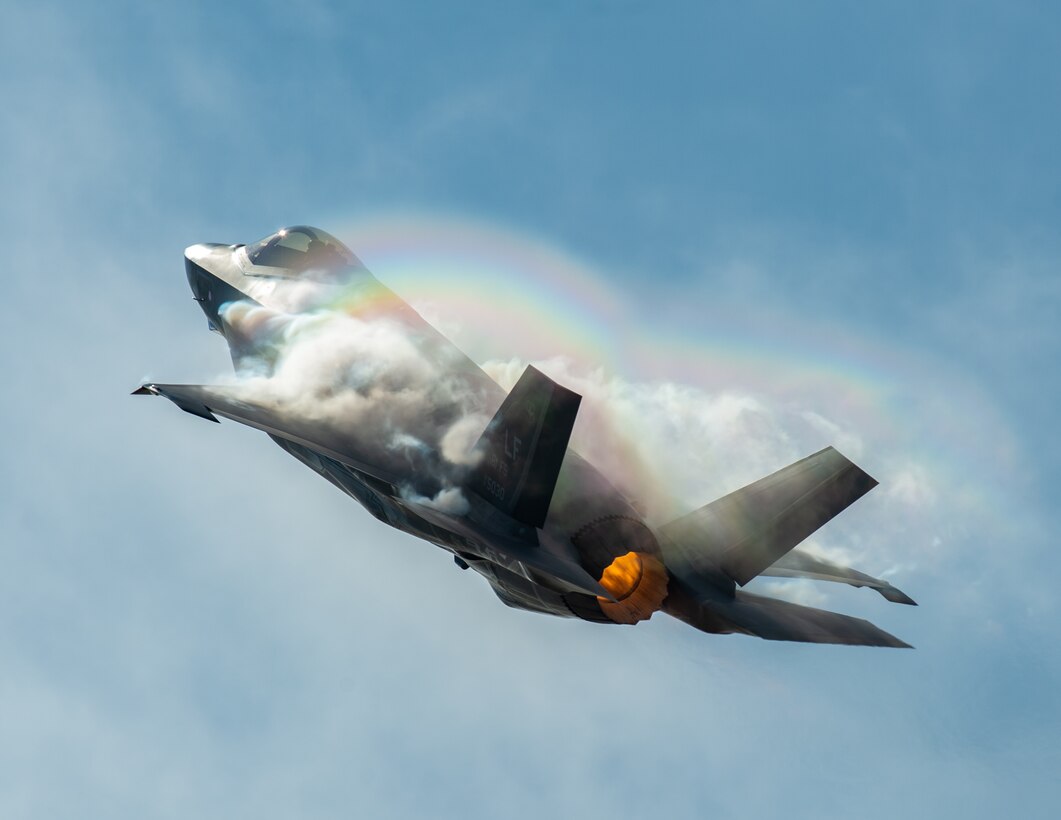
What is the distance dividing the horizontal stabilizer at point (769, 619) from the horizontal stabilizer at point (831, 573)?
3138 mm

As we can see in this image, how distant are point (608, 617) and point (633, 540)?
1309mm

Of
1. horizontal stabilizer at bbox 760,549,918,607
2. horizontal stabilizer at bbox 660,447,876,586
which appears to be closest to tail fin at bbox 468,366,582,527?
horizontal stabilizer at bbox 660,447,876,586

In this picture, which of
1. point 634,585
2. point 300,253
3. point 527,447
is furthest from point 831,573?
point 300,253

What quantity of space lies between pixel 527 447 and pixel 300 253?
10.3 meters

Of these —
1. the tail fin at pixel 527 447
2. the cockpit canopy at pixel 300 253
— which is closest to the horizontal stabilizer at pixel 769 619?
the tail fin at pixel 527 447

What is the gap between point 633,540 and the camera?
18.2 metres

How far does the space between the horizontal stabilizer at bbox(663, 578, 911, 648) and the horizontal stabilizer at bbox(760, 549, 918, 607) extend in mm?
3138

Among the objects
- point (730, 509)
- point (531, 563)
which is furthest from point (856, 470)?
point (531, 563)

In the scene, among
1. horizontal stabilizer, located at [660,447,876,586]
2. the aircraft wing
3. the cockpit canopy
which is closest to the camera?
horizontal stabilizer, located at [660,447,876,586]

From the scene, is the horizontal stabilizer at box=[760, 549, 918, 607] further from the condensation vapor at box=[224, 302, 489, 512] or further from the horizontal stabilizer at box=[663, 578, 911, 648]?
the condensation vapor at box=[224, 302, 489, 512]

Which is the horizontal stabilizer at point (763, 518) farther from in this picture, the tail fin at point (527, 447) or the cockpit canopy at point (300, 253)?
the cockpit canopy at point (300, 253)

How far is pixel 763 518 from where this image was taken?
58.0ft

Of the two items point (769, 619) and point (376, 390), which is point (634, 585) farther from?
point (376, 390)

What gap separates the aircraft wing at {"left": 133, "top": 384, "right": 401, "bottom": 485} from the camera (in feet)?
61.8
